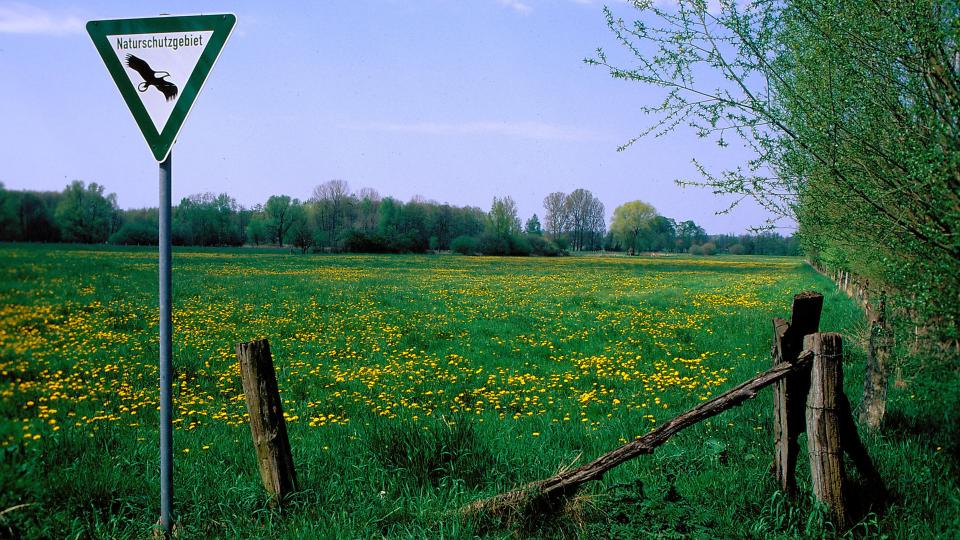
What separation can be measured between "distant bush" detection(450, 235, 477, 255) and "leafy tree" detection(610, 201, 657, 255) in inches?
703

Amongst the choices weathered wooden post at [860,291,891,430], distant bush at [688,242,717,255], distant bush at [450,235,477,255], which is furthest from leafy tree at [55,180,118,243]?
distant bush at [688,242,717,255]

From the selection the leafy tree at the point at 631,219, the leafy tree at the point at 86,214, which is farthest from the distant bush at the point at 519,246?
the leafy tree at the point at 86,214

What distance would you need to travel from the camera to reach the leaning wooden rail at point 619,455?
421 cm

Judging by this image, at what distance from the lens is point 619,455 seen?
4211mm

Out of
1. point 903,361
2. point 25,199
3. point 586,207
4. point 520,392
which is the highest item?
point 586,207

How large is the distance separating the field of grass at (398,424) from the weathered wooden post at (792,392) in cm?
21

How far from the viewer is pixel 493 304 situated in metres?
19.8

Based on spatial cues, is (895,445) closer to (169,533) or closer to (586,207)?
(169,533)

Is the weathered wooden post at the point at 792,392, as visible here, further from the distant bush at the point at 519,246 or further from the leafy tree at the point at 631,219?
the leafy tree at the point at 631,219

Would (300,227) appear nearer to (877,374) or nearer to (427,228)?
(427,228)

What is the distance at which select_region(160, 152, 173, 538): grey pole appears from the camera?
4.01 m

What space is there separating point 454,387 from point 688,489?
4746 mm

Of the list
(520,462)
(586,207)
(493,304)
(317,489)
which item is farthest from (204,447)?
(586,207)

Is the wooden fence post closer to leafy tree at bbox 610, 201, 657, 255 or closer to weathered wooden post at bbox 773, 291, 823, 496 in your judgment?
weathered wooden post at bbox 773, 291, 823, 496
